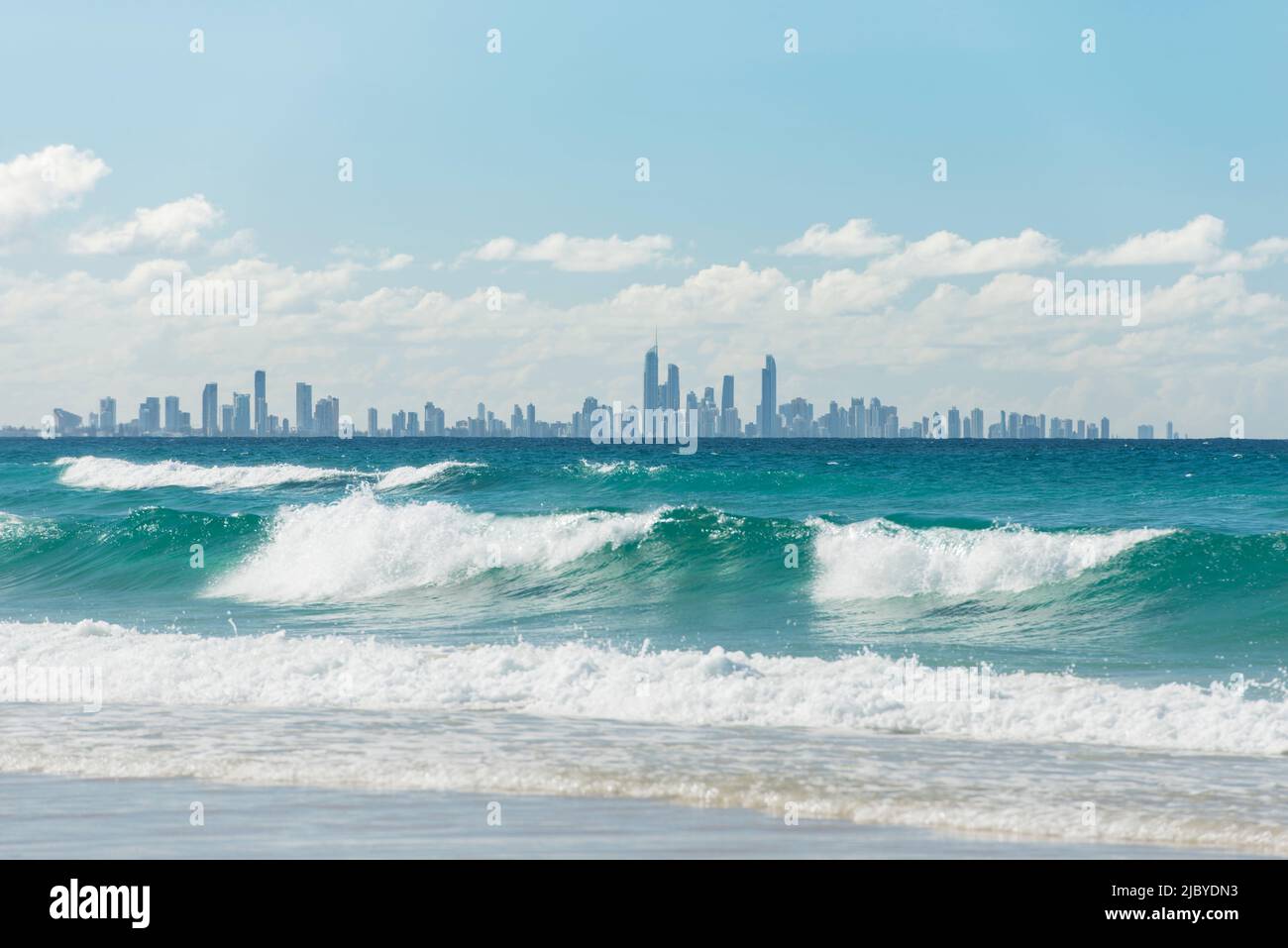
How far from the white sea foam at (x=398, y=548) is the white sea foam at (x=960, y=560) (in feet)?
18.8

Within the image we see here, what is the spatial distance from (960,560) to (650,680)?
1177 centimetres

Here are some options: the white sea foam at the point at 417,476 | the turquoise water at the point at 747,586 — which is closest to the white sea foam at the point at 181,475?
the white sea foam at the point at 417,476

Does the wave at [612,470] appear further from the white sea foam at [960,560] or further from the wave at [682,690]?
the wave at [682,690]

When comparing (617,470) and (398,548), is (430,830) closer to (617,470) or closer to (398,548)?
(398,548)

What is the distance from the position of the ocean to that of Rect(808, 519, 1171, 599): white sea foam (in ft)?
0.25

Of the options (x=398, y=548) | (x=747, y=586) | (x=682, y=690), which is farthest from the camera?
(x=398, y=548)

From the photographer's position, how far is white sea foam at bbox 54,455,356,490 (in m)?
63.5

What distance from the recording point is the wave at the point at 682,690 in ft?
42.7

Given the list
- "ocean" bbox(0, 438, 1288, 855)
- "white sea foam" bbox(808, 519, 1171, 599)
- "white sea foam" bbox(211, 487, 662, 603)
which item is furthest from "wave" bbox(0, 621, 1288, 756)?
"white sea foam" bbox(211, 487, 662, 603)

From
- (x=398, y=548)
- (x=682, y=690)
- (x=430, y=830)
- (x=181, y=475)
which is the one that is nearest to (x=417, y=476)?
(x=181, y=475)

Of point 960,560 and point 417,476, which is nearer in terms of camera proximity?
point 960,560

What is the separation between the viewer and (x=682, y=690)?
47.7 ft
